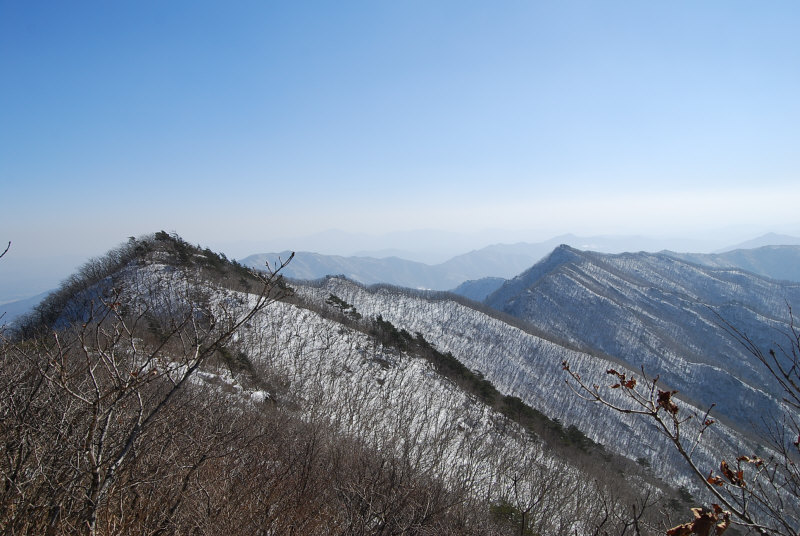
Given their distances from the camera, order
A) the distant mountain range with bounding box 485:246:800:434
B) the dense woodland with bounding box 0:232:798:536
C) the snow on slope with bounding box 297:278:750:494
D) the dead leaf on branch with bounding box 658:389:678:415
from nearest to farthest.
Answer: the dead leaf on branch with bounding box 658:389:678:415, the dense woodland with bounding box 0:232:798:536, the snow on slope with bounding box 297:278:750:494, the distant mountain range with bounding box 485:246:800:434

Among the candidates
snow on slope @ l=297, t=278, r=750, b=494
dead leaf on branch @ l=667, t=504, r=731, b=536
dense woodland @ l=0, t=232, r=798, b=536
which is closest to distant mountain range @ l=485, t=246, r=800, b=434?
snow on slope @ l=297, t=278, r=750, b=494

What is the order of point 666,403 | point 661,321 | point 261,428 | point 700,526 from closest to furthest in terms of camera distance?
1. point 700,526
2. point 666,403
3. point 261,428
4. point 661,321

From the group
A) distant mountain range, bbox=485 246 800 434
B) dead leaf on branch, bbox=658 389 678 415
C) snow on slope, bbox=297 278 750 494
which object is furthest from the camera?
distant mountain range, bbox=485 246 800 434

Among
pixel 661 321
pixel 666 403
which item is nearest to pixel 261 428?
pixel 666 403

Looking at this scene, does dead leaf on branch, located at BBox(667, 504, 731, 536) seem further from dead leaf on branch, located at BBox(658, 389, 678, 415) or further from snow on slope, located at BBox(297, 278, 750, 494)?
snow on slope, located at BBox(297, 278, 750, 494)

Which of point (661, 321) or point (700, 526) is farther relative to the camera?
point (661, 321)

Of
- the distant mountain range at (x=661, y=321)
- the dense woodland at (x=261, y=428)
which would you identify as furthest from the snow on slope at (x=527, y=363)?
the distant mountain range at (x=661, y=321)

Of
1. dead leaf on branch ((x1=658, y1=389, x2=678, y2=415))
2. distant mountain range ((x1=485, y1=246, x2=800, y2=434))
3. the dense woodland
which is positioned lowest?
distant mountain range ((x1=485, y1=246, x2=800, y2=434))

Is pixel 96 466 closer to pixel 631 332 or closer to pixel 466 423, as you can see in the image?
pixel 466 423

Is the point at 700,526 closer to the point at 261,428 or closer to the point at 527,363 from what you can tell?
the point at 261,428
